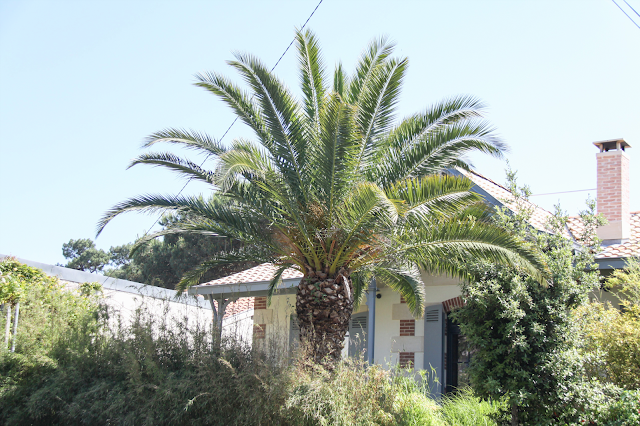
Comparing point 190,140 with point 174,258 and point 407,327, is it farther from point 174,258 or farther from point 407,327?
point 174,258

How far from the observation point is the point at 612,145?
35.2 ft

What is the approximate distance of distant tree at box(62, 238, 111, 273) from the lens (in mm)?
43625

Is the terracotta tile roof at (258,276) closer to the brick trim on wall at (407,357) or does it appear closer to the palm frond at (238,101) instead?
the brick trim on wall at (407,357)

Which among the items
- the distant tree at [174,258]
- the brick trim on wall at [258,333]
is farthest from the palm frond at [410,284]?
the distant tree at [174,258]

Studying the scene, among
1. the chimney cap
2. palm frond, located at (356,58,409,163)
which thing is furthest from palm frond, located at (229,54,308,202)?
the chimney cap

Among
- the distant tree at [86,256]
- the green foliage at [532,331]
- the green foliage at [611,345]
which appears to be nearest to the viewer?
the green foliage at [532,331]

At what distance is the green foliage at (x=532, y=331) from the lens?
6543 millimetres

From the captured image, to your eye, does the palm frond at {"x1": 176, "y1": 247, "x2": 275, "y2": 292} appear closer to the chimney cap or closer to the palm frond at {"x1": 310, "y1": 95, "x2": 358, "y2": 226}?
the palm frond at {"x1": 310, "y1": 95, "x2": 358, "y2": 226}

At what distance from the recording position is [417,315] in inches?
382

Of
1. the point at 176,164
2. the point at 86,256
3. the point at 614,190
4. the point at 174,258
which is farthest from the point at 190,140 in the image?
the point at 86,256

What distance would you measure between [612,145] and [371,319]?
599 cm

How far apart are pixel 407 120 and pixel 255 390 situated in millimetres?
4628

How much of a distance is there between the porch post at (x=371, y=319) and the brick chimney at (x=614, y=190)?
446 centimetres

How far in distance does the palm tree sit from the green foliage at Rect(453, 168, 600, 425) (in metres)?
0.58
